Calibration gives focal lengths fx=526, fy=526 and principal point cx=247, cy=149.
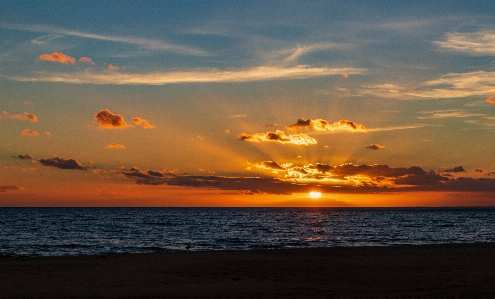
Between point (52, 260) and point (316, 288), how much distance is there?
64.1 ft

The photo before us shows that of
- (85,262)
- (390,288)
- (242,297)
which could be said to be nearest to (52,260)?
(85,262)

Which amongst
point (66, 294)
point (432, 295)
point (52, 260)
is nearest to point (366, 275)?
point (432, 295)

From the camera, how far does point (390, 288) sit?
22453 millimetres

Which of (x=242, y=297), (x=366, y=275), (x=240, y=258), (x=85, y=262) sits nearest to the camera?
(x=242, y=297)

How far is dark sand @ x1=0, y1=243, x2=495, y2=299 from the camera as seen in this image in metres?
21.6

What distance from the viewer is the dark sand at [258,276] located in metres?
21.6

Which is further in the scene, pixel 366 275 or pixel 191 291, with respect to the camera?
pixel 366 275

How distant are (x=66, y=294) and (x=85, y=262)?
1203 centimetres

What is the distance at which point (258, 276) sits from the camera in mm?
26578

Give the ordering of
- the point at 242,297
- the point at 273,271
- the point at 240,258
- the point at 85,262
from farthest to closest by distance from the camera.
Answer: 1. the point at 240,258
2. the point at 85,262
3. the point at 273,271
4. the point at 242,297

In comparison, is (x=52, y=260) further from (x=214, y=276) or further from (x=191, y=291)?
(x=191, y=291)

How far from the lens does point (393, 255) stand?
121 feet

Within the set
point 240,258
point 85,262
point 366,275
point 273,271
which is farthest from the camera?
point 240,258

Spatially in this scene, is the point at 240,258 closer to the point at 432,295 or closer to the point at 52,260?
the point at 52,260
